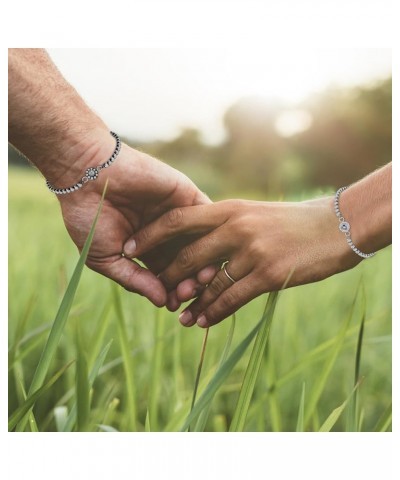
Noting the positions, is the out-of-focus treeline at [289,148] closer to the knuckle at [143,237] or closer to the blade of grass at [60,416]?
the knuckle at [143,237]

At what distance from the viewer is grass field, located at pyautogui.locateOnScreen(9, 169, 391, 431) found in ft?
3.43

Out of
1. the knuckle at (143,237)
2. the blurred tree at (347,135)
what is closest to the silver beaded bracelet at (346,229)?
the blurred tree at (347,135)

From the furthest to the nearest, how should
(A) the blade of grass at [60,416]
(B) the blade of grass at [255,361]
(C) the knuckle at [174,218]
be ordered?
(C) the knuckle at [174,218]
(A) the blade of grass at [60,416]
(B) the blade of grass at [255,361]

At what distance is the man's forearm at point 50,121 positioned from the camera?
988 mm

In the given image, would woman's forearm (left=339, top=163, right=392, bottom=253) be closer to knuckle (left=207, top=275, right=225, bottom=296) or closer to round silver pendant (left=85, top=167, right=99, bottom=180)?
knuckle (left=207, top=275, right=225, bottom=296)

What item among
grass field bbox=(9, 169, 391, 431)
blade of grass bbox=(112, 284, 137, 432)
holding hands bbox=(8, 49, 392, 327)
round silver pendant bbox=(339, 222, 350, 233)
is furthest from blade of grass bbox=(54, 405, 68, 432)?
round silver pendant bbox=(339, 222, 350, 233)

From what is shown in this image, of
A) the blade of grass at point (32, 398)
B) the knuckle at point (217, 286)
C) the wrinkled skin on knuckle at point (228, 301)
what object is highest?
the knuckle at point (217, 286)

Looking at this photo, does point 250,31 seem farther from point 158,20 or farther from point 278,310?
point 278,310

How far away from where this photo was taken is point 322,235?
99cm

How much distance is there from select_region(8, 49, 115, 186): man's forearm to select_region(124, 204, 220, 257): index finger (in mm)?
144

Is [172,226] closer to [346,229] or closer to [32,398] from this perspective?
[346,229]

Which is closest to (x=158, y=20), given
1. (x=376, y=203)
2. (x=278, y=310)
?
(x=376, y=203)

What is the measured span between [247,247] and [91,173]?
282 millimetres

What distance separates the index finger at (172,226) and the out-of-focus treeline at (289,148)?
4 centimetres
